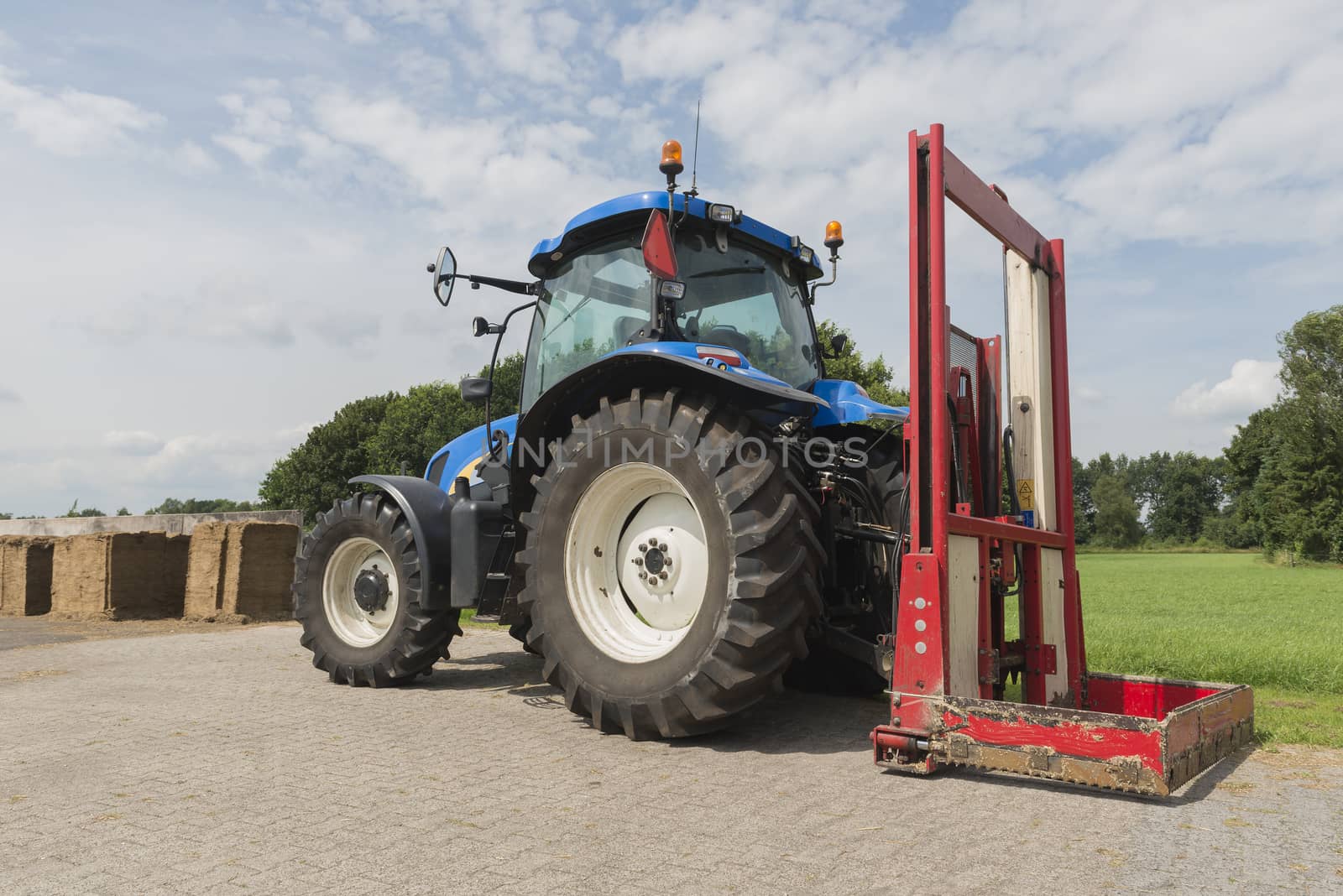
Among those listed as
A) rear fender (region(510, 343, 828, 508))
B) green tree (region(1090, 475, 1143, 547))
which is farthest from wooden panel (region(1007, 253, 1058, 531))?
green tree (region(1090, 475, 1143, 547))

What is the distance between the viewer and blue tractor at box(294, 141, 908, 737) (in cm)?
439

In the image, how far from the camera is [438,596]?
625 cm

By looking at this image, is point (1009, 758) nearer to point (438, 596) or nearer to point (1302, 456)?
point (438, 596)

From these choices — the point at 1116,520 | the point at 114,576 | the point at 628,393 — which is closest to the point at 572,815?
the point at 628,393

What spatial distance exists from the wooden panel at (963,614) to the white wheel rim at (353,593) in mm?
4020

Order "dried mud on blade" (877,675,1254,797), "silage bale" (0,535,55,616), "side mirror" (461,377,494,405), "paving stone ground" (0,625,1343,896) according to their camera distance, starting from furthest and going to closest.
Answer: "silage bale" (0,535,55,616) → "side mirror" (461,377,494,405) → "dried mud on blade" (877,675,1254,797) → "paving stone ground" (0,625,1343,896)

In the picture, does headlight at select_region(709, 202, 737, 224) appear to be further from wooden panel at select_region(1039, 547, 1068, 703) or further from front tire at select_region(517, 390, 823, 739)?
wooden panel at select_region(1039, 547, 1068, 703)

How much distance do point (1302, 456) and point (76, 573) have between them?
49.2 m

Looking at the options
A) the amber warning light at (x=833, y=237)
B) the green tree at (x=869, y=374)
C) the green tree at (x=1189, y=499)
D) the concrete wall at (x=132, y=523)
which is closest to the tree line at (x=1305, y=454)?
the green tree at (x=869, y=374)

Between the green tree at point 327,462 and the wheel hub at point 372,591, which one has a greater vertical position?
the green tree at point 327,462

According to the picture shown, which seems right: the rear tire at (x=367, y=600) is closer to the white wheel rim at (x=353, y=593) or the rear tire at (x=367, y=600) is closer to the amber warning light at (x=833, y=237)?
the white wheel rim at (x=353, y=593)

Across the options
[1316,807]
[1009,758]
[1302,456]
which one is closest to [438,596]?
[1009,758]

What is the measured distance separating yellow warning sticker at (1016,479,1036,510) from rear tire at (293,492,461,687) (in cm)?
368

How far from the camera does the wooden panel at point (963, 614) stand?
4.06 meters
